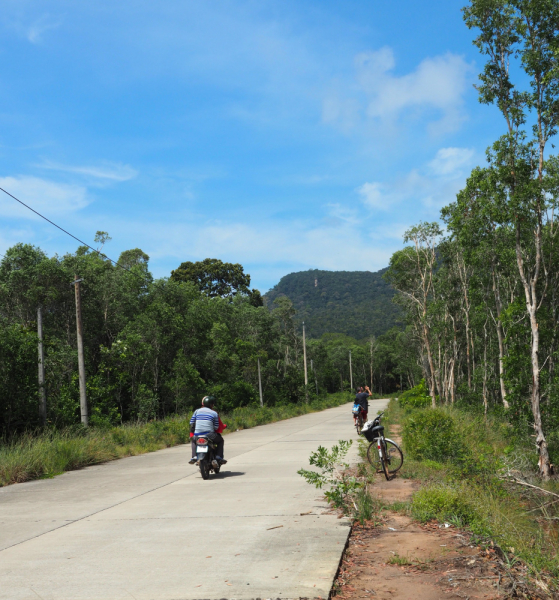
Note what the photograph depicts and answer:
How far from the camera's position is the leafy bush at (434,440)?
12.3m

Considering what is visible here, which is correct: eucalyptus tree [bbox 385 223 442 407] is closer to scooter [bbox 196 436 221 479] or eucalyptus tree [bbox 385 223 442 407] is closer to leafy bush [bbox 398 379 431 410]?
leafy bush [bbox 398 379 431 410]

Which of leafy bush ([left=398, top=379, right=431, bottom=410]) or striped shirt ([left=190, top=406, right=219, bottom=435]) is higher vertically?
striped shirt ([left=190, top=406, right=219, bottom=435])

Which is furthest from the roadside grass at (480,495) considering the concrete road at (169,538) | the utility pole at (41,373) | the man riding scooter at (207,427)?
the utility pole at (41,373)

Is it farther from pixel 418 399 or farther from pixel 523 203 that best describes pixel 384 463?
pixel 418 399

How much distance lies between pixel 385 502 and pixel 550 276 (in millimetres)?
18200

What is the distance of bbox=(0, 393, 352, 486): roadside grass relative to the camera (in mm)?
12789

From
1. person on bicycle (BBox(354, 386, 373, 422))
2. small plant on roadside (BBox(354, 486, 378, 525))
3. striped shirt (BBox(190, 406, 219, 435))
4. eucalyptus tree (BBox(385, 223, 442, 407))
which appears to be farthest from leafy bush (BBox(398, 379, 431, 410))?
small plant on roadside (BBox(354, 486, 378, 525))

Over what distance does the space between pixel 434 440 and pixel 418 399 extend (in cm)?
2683

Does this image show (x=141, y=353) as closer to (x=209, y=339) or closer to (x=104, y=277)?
(x=104, y=277)

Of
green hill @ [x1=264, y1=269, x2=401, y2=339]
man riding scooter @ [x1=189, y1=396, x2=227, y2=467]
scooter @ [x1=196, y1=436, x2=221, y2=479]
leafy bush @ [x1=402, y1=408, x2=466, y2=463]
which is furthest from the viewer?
green hill @ [x1=264, y1=269, x2=401, y2=339]

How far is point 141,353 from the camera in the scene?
35.0 meters

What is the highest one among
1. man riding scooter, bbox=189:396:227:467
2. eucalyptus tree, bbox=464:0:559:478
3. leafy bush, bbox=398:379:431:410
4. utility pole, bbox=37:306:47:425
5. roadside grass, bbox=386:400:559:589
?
eucalyptus tree, bbox=464:0:559:478

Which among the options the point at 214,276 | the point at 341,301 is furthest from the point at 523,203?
the point at 341,301

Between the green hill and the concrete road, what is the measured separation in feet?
367
